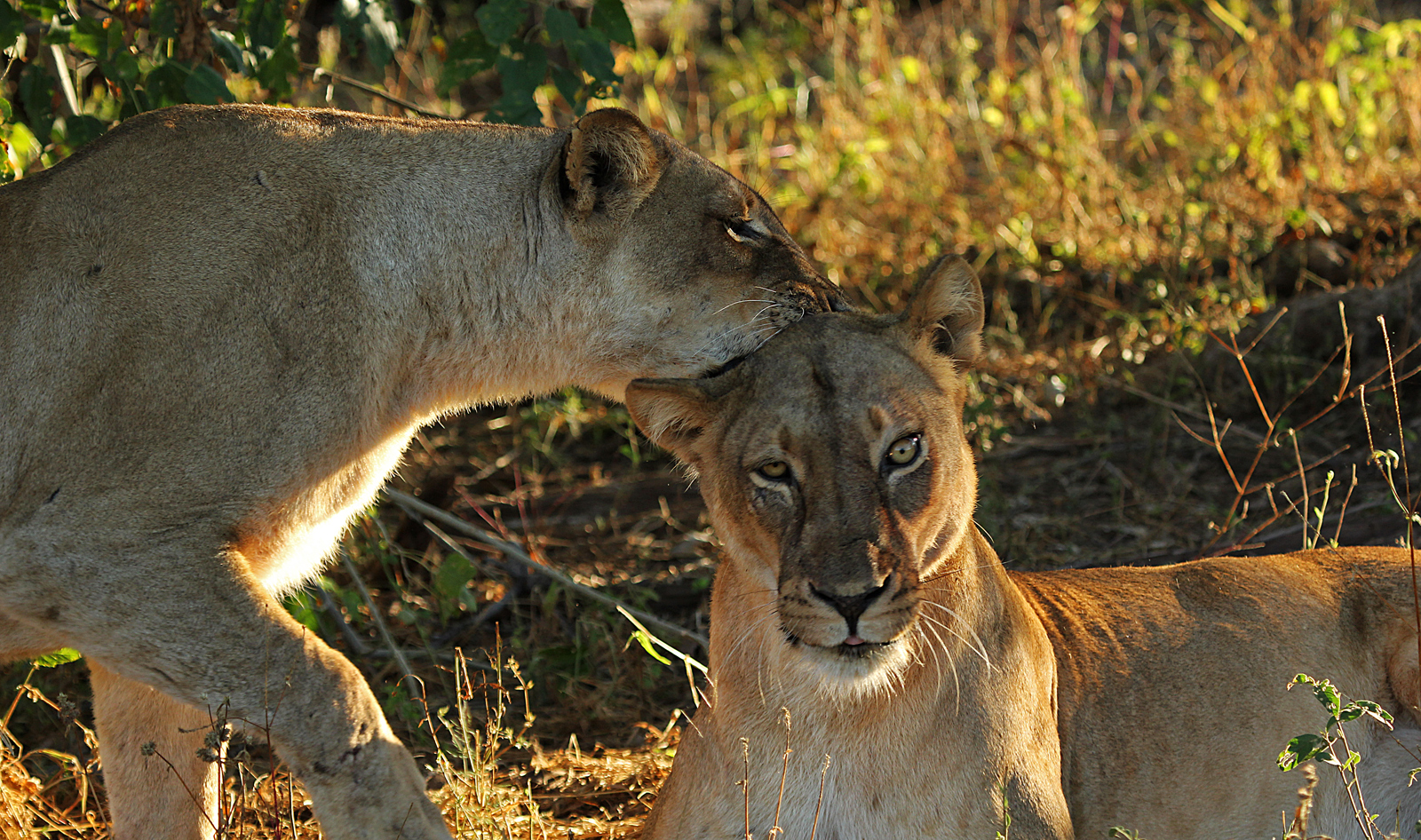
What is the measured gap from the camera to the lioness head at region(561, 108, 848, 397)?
127 inches

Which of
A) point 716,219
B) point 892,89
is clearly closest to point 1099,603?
point 716,219

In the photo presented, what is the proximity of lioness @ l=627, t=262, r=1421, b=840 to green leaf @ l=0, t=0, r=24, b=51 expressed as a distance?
6.60 feet

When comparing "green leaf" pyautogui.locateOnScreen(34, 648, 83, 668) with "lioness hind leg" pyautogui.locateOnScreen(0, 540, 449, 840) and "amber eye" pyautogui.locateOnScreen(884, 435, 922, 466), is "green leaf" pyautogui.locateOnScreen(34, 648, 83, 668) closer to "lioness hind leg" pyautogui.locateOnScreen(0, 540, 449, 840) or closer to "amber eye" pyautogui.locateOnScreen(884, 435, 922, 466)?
"lioness hind leg" pyautogui.locateOnScreen(0, 540, 449, 840)

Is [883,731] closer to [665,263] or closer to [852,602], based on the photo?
[852,602]

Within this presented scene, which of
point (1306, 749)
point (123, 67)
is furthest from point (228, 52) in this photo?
point (1306, 749)

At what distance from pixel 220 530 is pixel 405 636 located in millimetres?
2185

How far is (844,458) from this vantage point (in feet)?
8.53

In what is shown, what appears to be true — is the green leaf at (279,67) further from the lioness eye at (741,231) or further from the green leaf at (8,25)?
the lioness eye at (741,231)

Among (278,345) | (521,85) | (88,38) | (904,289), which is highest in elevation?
(88,38)

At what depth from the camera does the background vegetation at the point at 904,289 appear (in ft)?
13.0

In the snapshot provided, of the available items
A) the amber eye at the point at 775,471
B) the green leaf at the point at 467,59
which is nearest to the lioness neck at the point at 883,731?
the amber eye at the point at 775,471

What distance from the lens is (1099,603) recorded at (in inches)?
128

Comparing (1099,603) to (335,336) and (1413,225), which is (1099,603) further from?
(1413,225)

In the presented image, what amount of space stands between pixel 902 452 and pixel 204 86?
7.35ft
